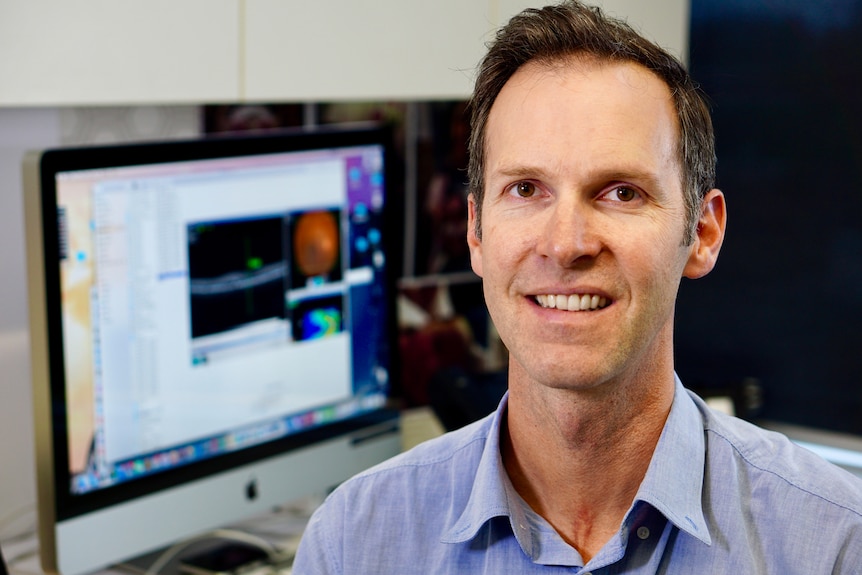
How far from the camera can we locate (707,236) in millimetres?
1046

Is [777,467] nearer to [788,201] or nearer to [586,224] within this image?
[586,224]

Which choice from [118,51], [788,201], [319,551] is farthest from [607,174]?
[788,201]

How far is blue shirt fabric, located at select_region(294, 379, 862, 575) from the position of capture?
3.13ft

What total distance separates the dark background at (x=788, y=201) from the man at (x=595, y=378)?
132 cm

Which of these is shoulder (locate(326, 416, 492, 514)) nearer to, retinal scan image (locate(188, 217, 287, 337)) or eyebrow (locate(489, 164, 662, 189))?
eyebrow (locate(489, 164, 662, 189))

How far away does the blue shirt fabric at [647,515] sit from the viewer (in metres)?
0.96

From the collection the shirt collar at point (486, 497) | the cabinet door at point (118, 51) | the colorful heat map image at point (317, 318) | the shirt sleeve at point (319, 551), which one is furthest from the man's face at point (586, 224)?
the colorful heat map image at point (317, 318)

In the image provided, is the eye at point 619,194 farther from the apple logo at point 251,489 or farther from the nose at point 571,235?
the apple logo at point 251,489

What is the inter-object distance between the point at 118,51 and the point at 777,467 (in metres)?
0.92

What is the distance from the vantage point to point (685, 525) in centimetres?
96

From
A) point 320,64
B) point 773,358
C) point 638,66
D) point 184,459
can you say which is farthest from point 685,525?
point 773,358

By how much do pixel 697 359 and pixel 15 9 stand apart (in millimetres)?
1743

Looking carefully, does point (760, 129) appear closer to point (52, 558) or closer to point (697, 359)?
point (697, 359)

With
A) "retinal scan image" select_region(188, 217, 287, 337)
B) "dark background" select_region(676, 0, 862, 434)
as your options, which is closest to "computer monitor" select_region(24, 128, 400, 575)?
"retinal scan image" select_region(188, 217, 287, 337)
